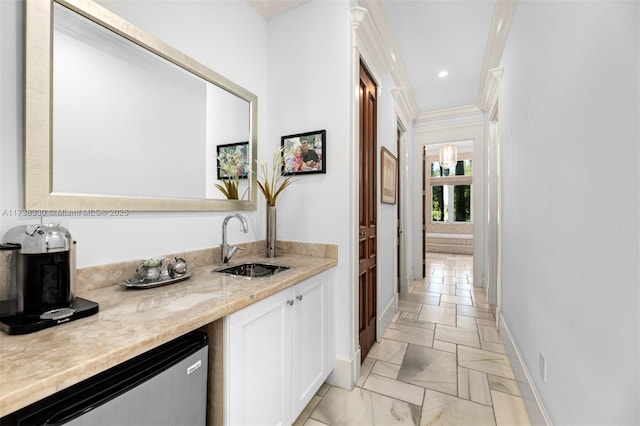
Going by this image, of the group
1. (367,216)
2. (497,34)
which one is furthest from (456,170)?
(367,216)

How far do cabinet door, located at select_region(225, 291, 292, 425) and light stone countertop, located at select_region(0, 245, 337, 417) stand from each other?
0.08 meters

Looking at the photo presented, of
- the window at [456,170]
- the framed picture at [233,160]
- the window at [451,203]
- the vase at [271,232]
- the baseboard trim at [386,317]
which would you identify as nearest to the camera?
the framed picture at [233,160]

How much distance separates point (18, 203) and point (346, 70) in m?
1.87

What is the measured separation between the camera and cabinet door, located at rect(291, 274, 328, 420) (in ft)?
5.10

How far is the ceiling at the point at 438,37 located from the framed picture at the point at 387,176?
43.6 inches

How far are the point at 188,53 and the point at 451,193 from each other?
8.85m

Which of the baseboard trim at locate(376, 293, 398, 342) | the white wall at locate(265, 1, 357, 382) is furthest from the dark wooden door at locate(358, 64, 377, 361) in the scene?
the white wall at locate(265, 1, 357, 382)

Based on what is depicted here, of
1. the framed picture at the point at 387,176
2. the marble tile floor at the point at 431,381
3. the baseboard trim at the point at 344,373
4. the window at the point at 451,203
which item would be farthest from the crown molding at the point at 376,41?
the window at the point at 451,203

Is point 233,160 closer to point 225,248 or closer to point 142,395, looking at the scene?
point 225,248

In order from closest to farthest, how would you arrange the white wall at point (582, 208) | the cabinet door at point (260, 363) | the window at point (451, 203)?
the white wall at point (582, 208)
the cabinet door at point (260, 363)
the window at point (451, 203)

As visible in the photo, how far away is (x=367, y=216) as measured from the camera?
8.12ft

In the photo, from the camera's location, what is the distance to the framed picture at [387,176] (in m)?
2.87

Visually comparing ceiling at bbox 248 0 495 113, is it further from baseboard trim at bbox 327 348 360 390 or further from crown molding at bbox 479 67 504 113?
baseboard trim at bbox 327 348 360 390

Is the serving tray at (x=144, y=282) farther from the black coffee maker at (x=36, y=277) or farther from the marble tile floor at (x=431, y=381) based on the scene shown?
the marble tile floor at (x=431, y=381)
